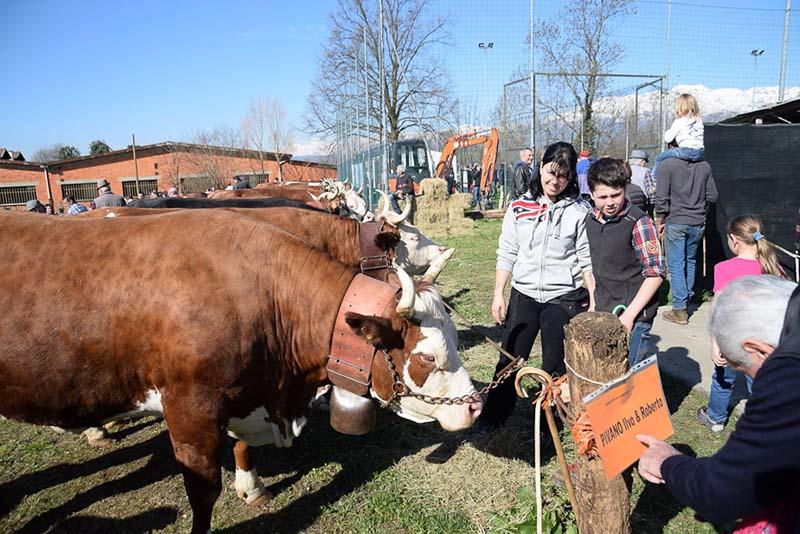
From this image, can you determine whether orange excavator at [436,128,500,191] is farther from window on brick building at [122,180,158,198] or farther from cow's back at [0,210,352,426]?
window on brick building at [122,180,158,198]

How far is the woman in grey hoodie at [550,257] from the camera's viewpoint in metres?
3.48

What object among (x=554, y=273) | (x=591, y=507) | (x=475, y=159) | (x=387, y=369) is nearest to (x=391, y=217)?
(x=554, y=273)

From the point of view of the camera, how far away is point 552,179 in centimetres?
342

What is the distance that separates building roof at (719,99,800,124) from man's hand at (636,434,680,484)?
8.55 m

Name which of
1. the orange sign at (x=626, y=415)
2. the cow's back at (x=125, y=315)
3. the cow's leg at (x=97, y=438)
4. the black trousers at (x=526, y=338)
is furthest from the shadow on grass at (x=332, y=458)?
the orange sign at (x=626, y=415)

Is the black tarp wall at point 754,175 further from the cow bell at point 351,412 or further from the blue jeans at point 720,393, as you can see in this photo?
the cow bell at point 351,412

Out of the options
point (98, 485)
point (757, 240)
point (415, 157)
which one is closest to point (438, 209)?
point (415, 157)

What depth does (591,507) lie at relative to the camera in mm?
2176

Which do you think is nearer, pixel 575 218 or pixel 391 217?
pixel 575 218

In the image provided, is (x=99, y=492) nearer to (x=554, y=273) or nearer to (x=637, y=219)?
(x=554, y=273)

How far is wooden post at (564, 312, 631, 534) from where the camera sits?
79.7 inches

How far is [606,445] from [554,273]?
1835 mm

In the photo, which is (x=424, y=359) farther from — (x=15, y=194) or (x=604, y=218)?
(x=15, y=194)

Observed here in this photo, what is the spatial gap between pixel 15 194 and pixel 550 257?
1764 inches
